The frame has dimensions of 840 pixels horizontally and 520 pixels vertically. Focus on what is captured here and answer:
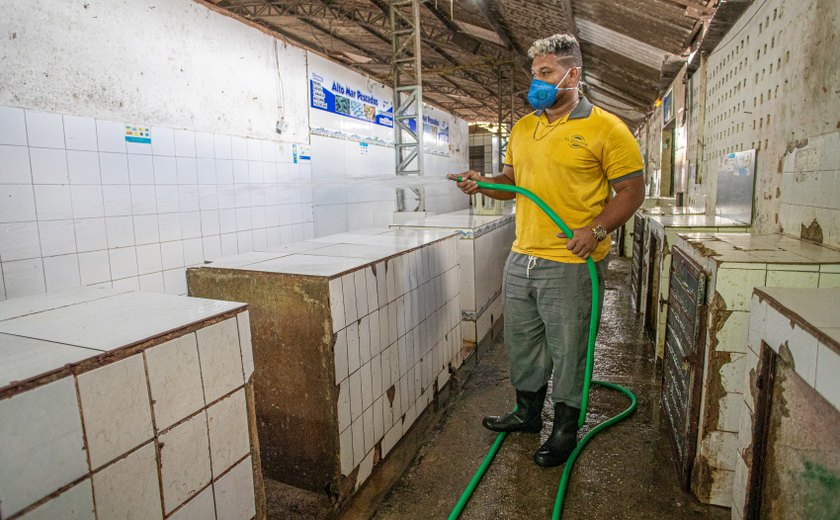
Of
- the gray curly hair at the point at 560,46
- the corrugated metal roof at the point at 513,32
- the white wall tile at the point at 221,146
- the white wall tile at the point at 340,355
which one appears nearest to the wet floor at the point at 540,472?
the white wall tile at the point at 340,355

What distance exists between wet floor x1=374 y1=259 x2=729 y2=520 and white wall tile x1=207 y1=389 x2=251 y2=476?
97cm

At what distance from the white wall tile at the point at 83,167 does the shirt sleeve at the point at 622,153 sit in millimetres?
4382

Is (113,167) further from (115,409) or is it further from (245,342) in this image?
(115,409)

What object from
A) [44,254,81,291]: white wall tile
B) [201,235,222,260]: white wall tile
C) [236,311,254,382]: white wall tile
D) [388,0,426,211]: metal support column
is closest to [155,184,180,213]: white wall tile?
[201,235,222,260]: white wall tile

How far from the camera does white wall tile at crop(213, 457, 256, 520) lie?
1.39m

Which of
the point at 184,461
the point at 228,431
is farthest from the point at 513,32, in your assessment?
the point at 184,461

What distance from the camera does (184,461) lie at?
127cm

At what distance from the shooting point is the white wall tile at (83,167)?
4.13 metres

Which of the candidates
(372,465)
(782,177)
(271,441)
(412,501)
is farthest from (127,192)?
A: (782,177)

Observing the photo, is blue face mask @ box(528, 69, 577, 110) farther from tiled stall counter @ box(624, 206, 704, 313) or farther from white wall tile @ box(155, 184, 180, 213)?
white wall tile @ box(155, 184, 180, 213)

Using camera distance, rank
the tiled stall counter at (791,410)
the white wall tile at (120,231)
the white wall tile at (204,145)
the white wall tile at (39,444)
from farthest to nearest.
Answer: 1. the white wall tile at (204,145)
2. the white wall tile at (120,231)
3. the tiled stall counter at (791,410)
4. the white wall tile at (39,444)

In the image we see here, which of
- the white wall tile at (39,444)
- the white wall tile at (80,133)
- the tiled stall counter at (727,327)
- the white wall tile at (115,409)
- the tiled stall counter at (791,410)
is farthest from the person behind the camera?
the white wall tile at (80,133)

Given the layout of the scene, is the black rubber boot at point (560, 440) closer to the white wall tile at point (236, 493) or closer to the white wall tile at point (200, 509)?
the white wall tile at point (236, 493)

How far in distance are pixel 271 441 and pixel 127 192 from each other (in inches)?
140
